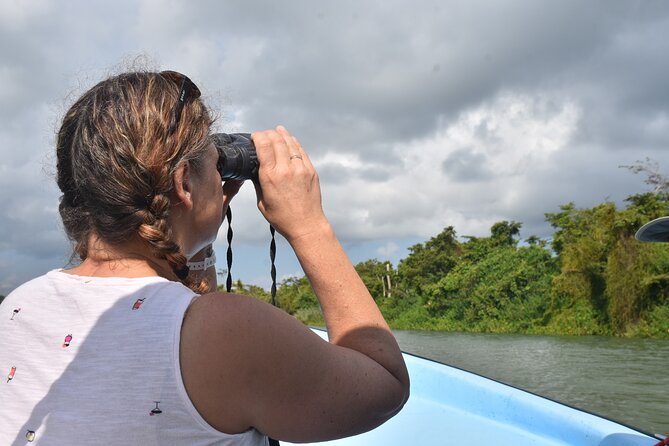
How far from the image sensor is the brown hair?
0.65m

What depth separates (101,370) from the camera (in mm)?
596

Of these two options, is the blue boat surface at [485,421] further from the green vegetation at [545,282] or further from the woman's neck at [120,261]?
the green vegetation at [545,282]

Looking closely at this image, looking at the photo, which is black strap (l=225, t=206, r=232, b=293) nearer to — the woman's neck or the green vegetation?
the woman's neck

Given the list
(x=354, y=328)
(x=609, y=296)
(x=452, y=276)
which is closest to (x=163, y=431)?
(x=354, y=328)

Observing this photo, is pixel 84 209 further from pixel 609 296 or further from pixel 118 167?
pixel 609 296

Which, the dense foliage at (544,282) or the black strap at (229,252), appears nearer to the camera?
the black strap at (229,252)

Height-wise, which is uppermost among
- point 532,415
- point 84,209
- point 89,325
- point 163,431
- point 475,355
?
point 84,209

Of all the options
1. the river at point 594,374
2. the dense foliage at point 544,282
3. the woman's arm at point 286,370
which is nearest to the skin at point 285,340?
the woman's arm at point 286,370

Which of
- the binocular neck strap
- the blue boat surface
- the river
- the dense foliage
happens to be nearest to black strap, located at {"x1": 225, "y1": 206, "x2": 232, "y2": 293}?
the binocular neck strap

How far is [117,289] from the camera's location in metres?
0.65

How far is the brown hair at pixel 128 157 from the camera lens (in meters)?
0.65

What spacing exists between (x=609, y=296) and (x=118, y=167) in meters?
16.5

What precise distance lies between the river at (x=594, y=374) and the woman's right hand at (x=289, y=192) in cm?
275

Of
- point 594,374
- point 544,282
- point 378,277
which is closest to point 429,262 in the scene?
point 378,277
